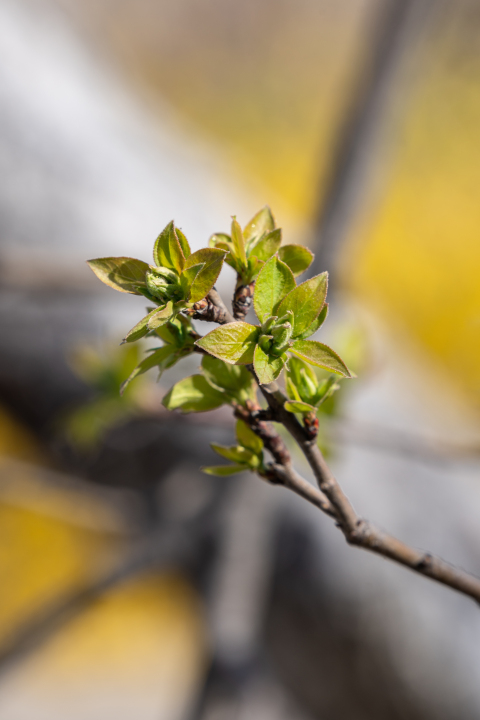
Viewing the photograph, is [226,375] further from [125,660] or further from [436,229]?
[436,229]

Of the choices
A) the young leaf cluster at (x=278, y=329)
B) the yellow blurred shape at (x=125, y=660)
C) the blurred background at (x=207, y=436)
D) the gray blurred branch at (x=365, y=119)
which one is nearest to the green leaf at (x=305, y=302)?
the young leaf cluster at (x=278, y=329)

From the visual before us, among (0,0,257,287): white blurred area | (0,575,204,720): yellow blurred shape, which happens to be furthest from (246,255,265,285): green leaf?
(0,575,204,720): yellow blurred shape

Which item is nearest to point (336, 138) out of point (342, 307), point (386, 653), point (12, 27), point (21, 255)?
point (342, 307)

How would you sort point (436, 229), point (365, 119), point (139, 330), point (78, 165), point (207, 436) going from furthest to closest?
1. point (436, 229)
2. point (78, 165)
3. point (207, 436)
4. point (365, 119)
5. point (139, 330)

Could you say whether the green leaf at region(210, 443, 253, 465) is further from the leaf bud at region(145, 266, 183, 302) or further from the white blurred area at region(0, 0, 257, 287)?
the white blurred area at region(0, 0, 257, 287)

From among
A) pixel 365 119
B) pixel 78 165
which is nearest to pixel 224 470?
pixel 365 119

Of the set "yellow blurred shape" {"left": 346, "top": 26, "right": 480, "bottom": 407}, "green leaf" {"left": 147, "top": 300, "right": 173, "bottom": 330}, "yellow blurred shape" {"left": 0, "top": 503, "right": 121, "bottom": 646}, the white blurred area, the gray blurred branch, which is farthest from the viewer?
"yellow blurred shape" {"left": 346, "top": 26, "right": 480, "bottom": 407}
